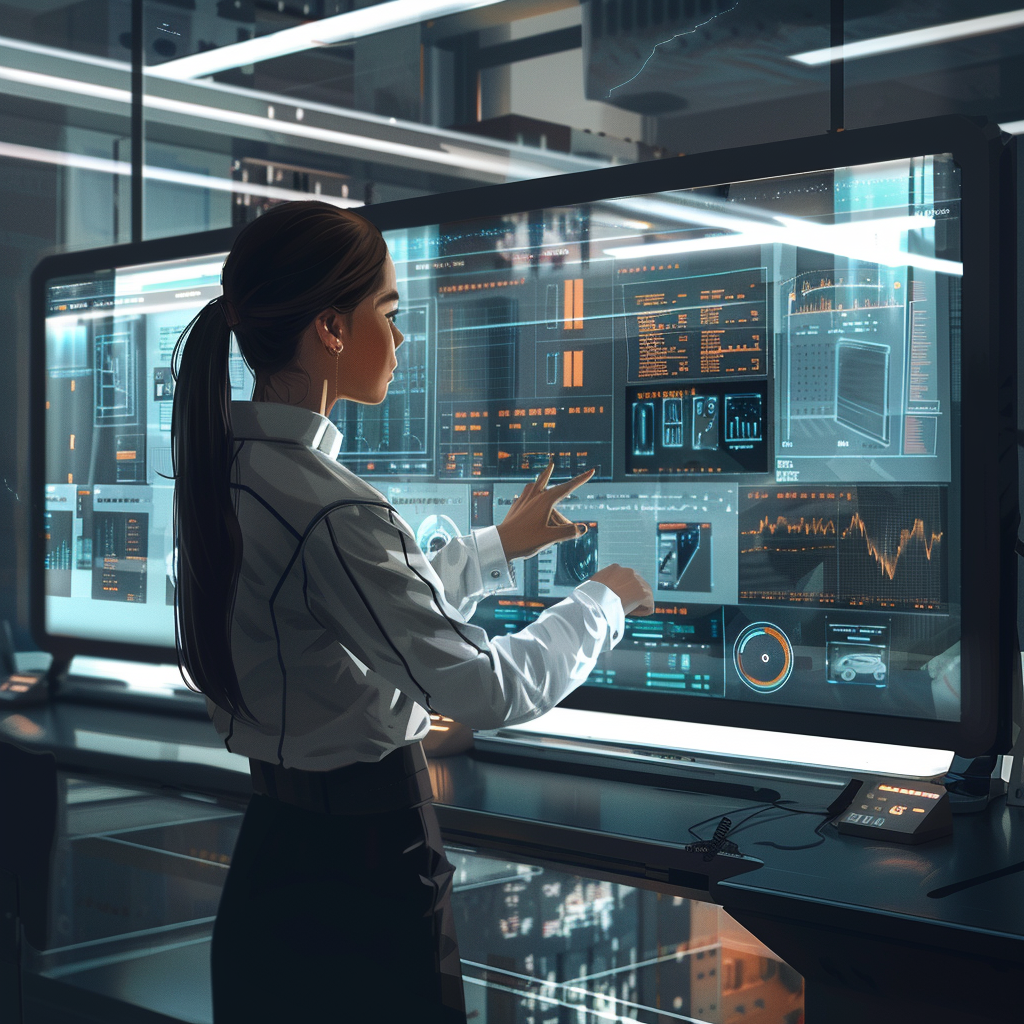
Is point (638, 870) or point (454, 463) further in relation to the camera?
point (454, 463)

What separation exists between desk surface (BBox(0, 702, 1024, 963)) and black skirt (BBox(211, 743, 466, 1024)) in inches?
→ 8.2

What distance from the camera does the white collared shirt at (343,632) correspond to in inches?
38.9

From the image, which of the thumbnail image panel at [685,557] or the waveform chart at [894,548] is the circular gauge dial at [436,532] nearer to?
the thumbnail image panel at [685,557]

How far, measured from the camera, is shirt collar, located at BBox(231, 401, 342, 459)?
42.9 inches

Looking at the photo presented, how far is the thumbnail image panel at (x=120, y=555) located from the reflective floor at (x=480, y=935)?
380 millimetres

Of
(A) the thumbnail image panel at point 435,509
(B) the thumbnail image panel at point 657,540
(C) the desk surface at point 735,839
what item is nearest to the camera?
(C) the desk surface at point 735,839

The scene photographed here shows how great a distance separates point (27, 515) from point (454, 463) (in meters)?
1.20

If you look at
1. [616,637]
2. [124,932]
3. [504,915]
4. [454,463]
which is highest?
[454,463]

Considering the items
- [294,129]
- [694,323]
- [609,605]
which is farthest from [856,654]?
[294,129]

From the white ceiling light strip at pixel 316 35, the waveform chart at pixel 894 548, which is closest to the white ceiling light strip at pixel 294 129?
the white ceiling light strip at pixel 316 35

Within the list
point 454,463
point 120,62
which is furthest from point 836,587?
point 120,62

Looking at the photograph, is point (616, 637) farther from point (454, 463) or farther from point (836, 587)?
point (454, 463)

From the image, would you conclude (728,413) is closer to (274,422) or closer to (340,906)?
(274,422)

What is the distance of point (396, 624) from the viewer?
986 millimetres
